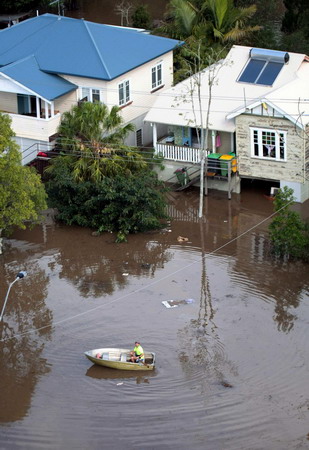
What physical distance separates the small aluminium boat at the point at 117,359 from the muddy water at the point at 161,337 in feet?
1.22

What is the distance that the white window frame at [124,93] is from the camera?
163 ft

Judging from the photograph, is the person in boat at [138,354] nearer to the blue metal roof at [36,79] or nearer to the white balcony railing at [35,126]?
the white balcony railing at [35,126]

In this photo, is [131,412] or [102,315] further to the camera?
[102,315]

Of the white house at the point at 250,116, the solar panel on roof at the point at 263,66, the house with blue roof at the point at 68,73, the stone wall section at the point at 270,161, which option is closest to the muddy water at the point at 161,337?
the stone wall section at the point at 270,161

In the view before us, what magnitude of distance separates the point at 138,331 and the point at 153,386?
140 inches

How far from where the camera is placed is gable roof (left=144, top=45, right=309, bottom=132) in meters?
45.4

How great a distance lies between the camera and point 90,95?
1935 inches

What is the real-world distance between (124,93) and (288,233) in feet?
49.4

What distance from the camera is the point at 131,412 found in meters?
29.5

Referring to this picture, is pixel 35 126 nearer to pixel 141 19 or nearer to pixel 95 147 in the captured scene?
pixel 95 147

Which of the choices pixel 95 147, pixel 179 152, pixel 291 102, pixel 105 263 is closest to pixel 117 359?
pixel 105 263

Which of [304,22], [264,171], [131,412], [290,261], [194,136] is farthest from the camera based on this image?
[304,22]

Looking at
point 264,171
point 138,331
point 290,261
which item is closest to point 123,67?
point 264,171

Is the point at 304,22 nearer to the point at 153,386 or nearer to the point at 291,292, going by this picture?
the point at 291,292
